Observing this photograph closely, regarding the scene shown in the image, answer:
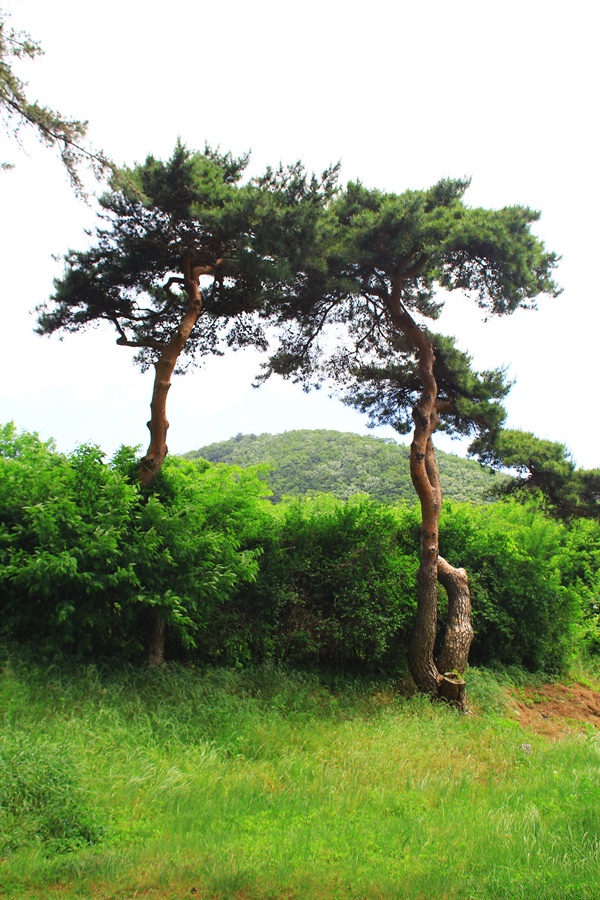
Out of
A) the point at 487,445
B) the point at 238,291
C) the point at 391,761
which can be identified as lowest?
the point at 391,761

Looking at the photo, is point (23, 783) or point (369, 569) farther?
point (369, 569)

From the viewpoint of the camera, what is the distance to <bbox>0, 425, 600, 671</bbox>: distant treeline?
7.82 meters

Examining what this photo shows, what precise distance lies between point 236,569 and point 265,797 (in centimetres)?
333

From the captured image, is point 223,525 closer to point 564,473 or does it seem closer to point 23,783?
point 23,783

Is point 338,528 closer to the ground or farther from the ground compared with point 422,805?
farther from the ground

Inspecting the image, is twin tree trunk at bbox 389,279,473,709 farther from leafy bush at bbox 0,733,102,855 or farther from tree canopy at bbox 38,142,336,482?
leafy bush at bbox 0,733,102,855

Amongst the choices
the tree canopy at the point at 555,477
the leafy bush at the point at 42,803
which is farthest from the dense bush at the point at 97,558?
the tree canopy at the point at 555,477

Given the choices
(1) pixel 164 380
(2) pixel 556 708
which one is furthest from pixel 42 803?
(2) pixel 556 708

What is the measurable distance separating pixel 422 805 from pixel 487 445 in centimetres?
870

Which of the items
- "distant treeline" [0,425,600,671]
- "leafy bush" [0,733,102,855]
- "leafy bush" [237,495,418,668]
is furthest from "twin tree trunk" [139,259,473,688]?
"leafy bush" [0,733,102,855]

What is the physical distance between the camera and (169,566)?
823 cm

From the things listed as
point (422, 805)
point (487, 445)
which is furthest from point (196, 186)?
point (422, 805)

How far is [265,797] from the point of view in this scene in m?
5.44

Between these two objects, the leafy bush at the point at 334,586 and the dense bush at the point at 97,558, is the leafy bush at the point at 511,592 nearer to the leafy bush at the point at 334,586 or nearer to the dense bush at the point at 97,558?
the leafy bush at the point at 334,586
